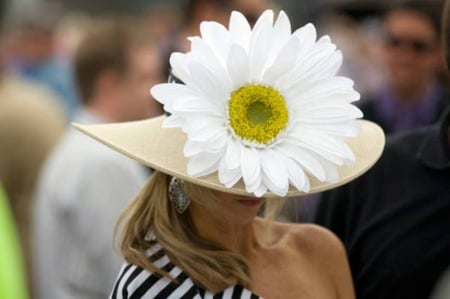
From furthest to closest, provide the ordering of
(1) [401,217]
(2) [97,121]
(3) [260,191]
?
(2) [97,121], (1) [401,217], (3) [260,191]

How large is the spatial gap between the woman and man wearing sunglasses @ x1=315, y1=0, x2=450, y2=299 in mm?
404

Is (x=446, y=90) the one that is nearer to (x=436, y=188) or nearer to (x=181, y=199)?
(x=436, y=188)

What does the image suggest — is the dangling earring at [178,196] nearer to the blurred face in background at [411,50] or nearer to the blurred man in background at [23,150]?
the blurred man in background at [23,150]

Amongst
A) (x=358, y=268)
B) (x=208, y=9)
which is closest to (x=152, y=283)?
(x=358, y=268)

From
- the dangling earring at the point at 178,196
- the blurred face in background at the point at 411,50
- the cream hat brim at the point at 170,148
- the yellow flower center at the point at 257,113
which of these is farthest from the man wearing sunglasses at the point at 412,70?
the yellow flower center at the point at 257,113

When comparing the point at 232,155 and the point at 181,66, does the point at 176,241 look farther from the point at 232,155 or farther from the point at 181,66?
the point at 181,66

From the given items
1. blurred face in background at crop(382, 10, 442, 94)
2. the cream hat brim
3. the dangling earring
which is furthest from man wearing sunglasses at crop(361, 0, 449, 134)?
the dangling earring

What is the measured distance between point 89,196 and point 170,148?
7.52 ft

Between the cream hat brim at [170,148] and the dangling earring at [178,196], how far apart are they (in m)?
0.12

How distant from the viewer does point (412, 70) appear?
6547mm

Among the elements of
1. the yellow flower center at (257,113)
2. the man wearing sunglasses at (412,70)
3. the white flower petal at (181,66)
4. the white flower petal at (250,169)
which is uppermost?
the white flower petal at (181,66)

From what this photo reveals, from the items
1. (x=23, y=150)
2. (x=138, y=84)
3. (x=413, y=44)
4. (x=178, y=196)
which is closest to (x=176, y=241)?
(x=178, y=196)

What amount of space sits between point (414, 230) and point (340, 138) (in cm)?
70

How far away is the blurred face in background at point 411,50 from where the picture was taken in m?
6.46
